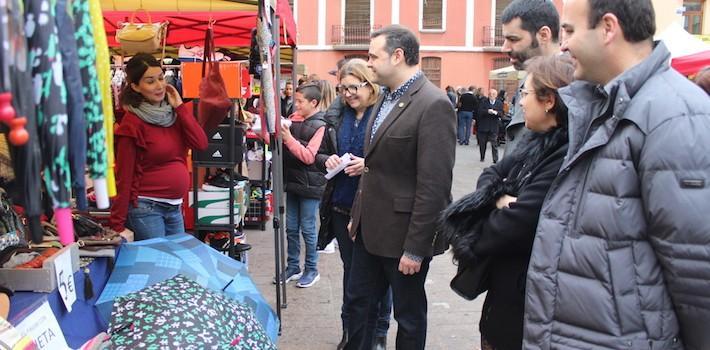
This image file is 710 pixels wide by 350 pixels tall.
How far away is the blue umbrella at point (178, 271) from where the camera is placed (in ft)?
9.39

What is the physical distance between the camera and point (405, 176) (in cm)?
286

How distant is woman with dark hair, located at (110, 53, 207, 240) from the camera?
3.63 metres

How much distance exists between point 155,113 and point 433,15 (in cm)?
2855

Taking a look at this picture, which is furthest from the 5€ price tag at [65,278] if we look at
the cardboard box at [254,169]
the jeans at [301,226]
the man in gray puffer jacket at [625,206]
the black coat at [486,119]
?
the black coat at [486,119]

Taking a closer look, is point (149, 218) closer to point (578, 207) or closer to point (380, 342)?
point (380, 342)

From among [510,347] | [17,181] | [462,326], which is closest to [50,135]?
[17,181]

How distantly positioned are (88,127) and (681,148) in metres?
1.38

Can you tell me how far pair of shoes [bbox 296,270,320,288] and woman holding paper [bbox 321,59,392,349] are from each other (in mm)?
1327

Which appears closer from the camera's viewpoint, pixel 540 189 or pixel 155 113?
pixel 540 189

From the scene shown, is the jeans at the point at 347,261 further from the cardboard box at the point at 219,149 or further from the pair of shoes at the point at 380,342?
the cardboard box at the point at 219,149

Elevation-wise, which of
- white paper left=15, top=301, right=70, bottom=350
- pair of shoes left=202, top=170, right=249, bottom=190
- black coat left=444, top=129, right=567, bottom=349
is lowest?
white paper left=15, top=301, right=70, bottom=350

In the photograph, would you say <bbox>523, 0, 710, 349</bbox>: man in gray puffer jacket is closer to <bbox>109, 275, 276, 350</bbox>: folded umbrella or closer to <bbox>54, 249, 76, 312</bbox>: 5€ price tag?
<bbox>109, 275, 276, 350</bbox>: folded umbrella

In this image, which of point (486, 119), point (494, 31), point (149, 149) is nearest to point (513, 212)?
point (149, 149)

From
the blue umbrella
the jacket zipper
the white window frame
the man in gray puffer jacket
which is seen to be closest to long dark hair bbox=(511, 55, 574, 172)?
the man in gray puffer jacket
